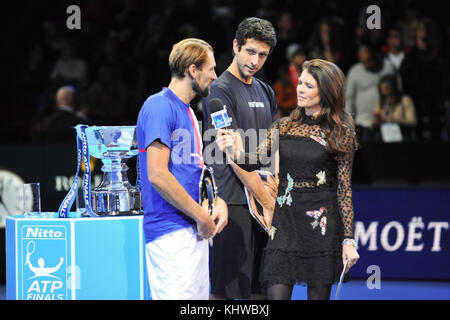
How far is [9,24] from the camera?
441 inches

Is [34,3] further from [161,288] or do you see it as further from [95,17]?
[161,288]

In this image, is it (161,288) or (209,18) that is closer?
(161,288)

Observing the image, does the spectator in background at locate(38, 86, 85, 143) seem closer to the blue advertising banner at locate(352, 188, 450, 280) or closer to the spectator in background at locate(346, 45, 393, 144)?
the spectator in background at locate(346, 45, 393, 144)

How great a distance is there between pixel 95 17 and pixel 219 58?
279 centimetres

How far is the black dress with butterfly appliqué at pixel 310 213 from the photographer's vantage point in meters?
4.14

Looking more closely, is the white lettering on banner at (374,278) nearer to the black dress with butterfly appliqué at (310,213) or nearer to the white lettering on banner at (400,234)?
the white lettering on banner at (400,234)

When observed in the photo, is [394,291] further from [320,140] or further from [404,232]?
[320,140]

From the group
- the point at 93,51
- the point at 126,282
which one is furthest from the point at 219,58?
the point at 126,282

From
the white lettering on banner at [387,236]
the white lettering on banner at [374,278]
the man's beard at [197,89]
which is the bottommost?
the white lettering on banner at [374,278]

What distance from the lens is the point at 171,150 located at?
152 inches

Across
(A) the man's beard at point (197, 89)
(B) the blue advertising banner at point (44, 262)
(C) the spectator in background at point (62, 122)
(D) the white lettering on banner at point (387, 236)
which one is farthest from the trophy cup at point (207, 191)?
(C) the spectator in background at point (62, 122)

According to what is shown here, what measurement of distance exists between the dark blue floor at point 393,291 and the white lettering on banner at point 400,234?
33 centimetres

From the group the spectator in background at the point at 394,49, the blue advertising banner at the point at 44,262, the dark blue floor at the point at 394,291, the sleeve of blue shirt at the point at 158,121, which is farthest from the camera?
the spectator in background at the point at 394,49

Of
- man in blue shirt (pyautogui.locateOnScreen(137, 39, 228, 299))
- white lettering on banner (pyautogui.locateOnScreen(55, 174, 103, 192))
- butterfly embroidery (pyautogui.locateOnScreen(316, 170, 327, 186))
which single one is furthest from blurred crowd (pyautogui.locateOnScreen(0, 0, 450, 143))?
man in blue shirt (pyautogui.locateOnScreen(137, 39, 228, 299))
